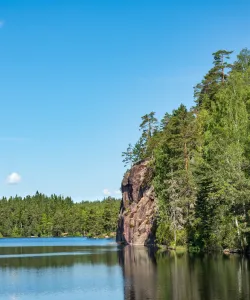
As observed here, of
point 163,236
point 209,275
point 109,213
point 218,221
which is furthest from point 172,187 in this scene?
point 109,213

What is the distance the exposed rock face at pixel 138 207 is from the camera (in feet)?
363

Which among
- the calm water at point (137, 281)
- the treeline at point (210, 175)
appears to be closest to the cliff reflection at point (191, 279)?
the calm water at point (137, 281)

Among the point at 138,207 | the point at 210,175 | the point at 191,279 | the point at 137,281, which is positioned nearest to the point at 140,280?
the point at 137,281

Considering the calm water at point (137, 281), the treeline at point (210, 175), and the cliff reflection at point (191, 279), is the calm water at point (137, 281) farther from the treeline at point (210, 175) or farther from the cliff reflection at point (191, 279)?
the treeline at point (210, 175)

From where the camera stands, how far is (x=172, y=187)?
3290 inches

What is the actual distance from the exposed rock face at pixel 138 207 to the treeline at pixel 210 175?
40.6 feet

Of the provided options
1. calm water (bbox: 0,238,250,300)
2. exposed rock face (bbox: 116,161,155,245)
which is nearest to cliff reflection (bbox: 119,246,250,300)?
calm water (bbox: 0,238,250,300)

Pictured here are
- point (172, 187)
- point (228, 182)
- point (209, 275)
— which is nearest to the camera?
point (209, 275)

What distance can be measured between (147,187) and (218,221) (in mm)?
50279

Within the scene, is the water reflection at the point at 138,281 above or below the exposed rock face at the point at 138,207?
below

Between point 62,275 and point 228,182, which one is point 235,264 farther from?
point 62,275

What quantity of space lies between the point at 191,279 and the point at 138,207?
73748mm

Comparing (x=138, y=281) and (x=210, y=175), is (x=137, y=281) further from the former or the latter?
(x=210, y=175)

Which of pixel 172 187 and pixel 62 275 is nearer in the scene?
pixel 62 275
